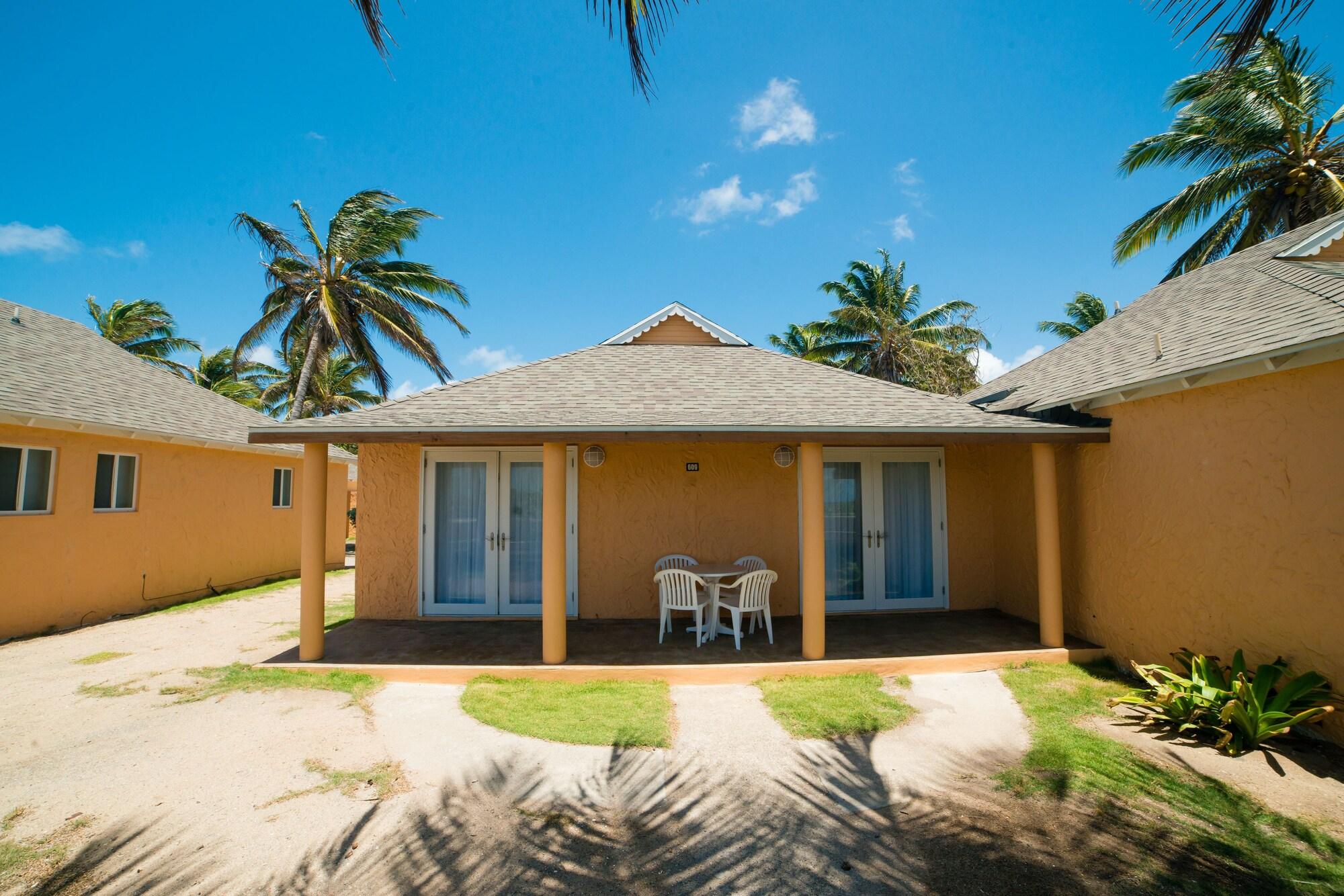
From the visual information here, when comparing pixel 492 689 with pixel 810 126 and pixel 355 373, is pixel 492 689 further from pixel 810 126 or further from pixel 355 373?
pixel 355 373

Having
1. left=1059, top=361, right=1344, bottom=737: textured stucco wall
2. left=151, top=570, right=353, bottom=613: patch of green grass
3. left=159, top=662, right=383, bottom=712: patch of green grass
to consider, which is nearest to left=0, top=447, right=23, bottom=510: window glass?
left=151, top=570, right=353, bottom=613: patch of green grass

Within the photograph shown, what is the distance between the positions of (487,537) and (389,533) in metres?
1.51

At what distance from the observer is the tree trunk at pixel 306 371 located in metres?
18.1

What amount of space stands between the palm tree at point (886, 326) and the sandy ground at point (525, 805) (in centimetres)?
2125

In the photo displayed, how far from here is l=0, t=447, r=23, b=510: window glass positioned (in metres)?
8.09

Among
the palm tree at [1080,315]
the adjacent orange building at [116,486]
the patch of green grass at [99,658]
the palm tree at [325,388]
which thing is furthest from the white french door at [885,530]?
the palm tree at [1080,315]

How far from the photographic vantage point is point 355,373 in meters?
26.8

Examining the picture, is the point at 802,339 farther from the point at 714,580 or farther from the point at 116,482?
the point at 116,482

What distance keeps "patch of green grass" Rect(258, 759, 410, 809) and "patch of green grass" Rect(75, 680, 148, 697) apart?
3267 mm

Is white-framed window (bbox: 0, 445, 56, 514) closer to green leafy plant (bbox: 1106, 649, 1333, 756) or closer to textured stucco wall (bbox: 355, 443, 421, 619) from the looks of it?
textured stucco wall (bbox: 355, 443, 421, 619)

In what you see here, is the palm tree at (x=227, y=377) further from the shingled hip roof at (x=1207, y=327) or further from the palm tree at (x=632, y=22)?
the shingled hip roof at (x=1207, y=327)

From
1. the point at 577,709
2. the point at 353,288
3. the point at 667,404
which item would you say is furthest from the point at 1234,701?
the point at 353,288

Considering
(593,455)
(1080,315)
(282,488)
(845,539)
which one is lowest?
(845,539)

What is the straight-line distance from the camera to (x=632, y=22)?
103 inches
